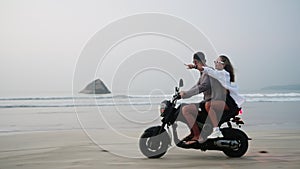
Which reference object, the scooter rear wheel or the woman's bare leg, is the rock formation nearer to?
A: the woman's bare leg

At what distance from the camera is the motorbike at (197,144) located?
6.02 meters

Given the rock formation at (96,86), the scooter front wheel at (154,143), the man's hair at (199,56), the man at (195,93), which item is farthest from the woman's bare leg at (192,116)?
the rock formation at (96,86)

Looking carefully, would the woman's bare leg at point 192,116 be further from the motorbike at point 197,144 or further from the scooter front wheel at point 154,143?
the scooter front wheel at point 154,143

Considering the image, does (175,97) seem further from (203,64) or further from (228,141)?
(228,141)

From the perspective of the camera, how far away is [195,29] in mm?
6023

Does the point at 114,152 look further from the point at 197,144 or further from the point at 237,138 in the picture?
the point at 237,138

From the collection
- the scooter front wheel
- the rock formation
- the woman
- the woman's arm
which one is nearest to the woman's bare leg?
the woman

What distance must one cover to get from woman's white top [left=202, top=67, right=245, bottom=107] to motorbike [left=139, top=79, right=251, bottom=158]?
0.58ft

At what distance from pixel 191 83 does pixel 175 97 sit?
0.45 m

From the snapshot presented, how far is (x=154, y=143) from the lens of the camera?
20.1ft

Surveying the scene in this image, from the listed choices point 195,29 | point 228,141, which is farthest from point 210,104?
point 195,29

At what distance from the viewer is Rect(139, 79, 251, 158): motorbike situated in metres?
6.02

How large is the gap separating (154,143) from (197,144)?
0.63 meters

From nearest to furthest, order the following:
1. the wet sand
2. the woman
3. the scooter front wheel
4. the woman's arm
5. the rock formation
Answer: the wet sand, the woman's arm, the woman, the scooter front wheel, the rock formation
